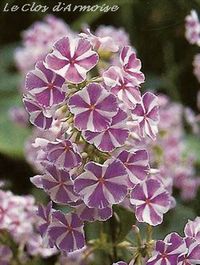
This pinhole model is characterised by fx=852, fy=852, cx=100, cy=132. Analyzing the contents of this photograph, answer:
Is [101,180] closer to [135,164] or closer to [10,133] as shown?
[135,164]

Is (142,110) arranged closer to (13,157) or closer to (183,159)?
(183,159)

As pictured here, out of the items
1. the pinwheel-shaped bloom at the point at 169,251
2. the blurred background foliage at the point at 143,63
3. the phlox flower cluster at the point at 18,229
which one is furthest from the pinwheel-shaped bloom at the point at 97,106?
the blurred background foliage at the point at 143,63

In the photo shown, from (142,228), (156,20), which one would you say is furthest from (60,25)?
(142,228)

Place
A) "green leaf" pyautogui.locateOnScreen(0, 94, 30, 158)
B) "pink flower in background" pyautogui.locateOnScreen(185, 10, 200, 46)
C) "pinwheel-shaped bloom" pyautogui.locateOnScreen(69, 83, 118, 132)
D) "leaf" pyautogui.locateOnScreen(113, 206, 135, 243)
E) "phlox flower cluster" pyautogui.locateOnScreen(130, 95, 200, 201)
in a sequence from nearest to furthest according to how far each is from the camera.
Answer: "pinwheel-shaped bloom" pyautogui.locateOnScreen(69, 83, 118, 132) → "leaf" pyautogui.locateOnScreen(113, 206, 135, 243) → "pink flower in background" pyautogui.locateOnScreen(185, 10, 200, 46) → "phlox flower cluster" pyautogui.locateOnScreen(130, 95, 200, 201) → "green leaf" pyautogui.locateOnScreen(0, 94, 30, 158)

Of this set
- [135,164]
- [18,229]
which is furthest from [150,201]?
[18,229]

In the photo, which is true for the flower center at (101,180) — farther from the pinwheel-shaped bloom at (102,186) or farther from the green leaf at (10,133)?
the green leaf at (10,133)

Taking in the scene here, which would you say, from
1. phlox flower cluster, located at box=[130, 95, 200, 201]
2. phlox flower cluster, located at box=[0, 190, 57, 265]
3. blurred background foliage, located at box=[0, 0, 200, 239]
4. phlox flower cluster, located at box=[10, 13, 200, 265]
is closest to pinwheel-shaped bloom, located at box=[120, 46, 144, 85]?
phlox flower cluster, located at box=[10, 13, 200, 265]

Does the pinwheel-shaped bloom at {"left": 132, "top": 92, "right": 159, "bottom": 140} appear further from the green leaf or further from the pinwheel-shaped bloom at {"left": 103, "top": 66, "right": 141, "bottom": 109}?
the green leaf
